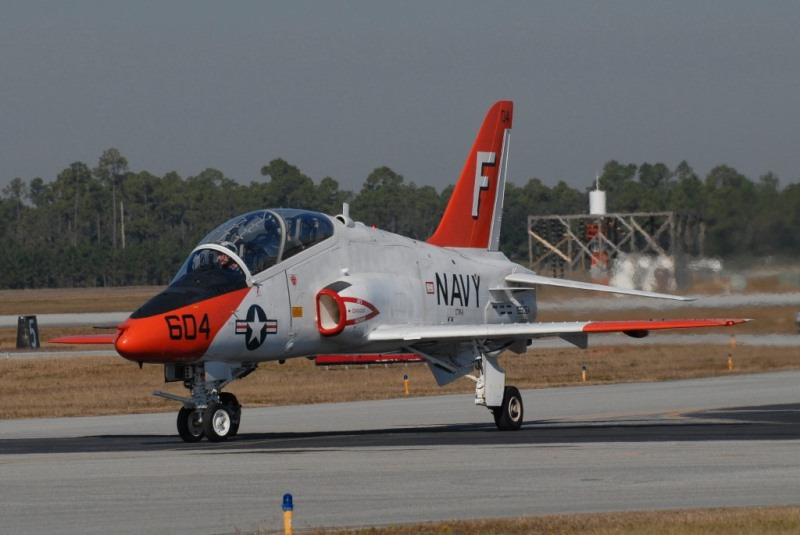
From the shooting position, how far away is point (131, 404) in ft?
115

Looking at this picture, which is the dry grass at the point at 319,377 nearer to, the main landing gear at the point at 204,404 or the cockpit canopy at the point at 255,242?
the main landing gear at the point at 204,404

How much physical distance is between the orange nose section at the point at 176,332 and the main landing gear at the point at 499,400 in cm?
529

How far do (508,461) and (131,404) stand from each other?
18.7 metres

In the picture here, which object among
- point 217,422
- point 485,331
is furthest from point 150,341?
point 485,331

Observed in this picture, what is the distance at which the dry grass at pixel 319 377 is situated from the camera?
3566 centimetres

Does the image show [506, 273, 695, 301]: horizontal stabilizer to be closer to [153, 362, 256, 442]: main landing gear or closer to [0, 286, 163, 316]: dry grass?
[153, 362, 256, 442]: main landing gear

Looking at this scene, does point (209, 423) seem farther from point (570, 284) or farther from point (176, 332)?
point (570, 284)

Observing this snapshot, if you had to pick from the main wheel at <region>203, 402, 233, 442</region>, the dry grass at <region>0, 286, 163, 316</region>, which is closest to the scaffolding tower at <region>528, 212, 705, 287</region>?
the main wheel at <region>203, 402, 233, 442</region>

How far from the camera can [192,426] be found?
22.4 m

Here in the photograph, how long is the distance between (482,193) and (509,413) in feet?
20.4

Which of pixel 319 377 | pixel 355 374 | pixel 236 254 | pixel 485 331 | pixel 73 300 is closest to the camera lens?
pixel 236 254

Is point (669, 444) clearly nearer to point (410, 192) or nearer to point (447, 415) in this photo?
point (447, 415)

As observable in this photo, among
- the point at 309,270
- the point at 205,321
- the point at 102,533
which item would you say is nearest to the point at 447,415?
the point at 309,270

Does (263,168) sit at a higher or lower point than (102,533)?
higher
